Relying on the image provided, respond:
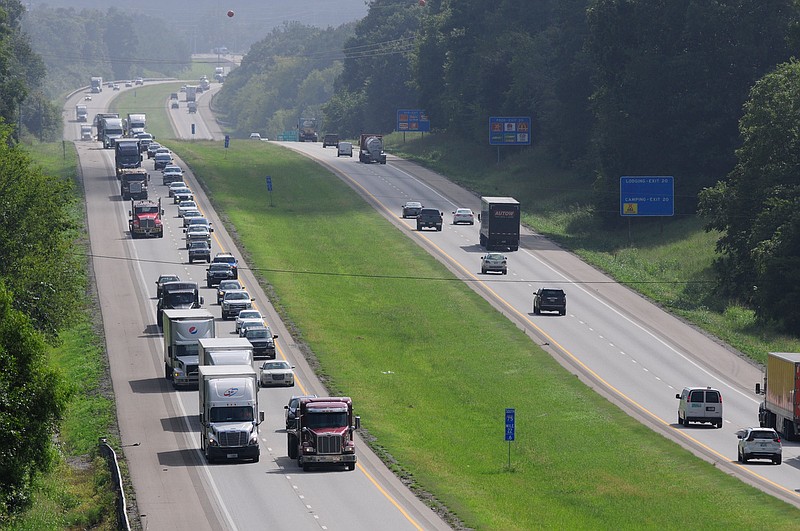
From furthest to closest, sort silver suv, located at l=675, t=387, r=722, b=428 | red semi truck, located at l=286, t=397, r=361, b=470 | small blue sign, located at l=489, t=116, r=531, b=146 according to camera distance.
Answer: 1. small blue sign, located at l=489, t=116, r=531, b=146
2. silver suv, located at l=675, t=387, r=722, b=428
3. red semi truck, located at l=286, t=397, r=361, b=470

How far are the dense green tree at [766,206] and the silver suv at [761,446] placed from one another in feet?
115

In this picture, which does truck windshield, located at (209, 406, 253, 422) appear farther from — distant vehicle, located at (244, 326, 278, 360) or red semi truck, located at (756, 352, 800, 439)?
red semi truck, located at (756, 352, 800, 439)

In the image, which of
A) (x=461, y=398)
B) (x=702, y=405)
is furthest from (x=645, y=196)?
(x=702, y=405)

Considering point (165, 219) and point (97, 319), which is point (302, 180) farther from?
point (97, 319)

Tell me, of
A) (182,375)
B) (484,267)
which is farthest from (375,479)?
(484,267)

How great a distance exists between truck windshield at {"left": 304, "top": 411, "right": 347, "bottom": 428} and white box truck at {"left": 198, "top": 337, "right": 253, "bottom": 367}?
27.3 ft

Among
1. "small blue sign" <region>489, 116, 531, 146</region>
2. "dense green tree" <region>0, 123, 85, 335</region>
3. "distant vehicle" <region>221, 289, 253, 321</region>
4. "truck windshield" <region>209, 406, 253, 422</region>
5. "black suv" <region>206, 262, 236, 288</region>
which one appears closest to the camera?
"truck windshield" <region>209, 406, 253, 422</region>

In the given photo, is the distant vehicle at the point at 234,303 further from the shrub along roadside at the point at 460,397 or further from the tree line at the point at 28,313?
the tree line at the point at 28,313

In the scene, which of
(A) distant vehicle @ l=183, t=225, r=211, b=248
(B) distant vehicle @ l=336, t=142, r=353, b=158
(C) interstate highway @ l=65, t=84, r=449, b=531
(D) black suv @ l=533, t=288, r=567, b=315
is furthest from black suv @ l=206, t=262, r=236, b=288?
(B) distant vehicle @ l=336, t=142, r=353, b=158

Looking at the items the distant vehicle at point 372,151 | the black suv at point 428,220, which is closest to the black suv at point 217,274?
the black suv at point 428,220

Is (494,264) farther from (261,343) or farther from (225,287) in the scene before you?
(261,343)

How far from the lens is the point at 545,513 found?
4609 centimetres

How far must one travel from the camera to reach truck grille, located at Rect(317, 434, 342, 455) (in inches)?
1999

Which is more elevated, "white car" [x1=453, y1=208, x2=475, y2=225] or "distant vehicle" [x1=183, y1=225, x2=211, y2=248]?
"distant vehicle" [x1=183, y1=225, x2=211, y2=248]
